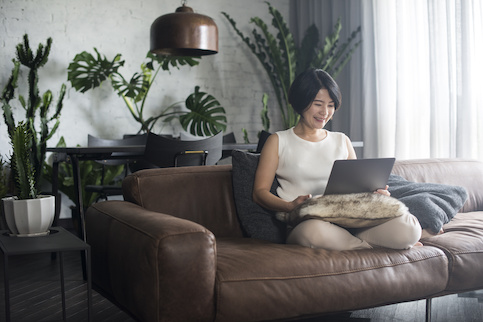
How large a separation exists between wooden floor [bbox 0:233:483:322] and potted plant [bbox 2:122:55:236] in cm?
63

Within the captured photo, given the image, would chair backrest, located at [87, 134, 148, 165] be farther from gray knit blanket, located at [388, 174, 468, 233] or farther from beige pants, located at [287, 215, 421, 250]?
beige pants, located at [287, 215, 421, 250]

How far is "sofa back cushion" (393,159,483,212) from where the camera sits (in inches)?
122

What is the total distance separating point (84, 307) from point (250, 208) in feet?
3.24

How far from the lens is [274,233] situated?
8.08 feet

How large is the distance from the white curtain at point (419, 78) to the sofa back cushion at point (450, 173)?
1.19 meters

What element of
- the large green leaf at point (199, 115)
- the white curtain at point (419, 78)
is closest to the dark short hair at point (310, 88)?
the white curtain at point (419, 78)

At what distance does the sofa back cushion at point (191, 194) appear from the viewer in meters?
2.49

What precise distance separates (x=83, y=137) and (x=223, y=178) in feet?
10.5

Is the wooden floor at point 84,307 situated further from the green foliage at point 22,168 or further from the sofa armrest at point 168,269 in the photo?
the sofa armrest at point 168,269

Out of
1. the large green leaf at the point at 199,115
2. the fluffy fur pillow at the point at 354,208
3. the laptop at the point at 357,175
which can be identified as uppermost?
the large green leaf at the point at 199,115

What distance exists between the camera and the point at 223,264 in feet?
6.40

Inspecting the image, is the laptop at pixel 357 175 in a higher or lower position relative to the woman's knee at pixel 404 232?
higher

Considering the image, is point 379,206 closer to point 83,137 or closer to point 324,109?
point 324,109

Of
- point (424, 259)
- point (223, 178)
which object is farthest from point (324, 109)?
point (424, 259)
